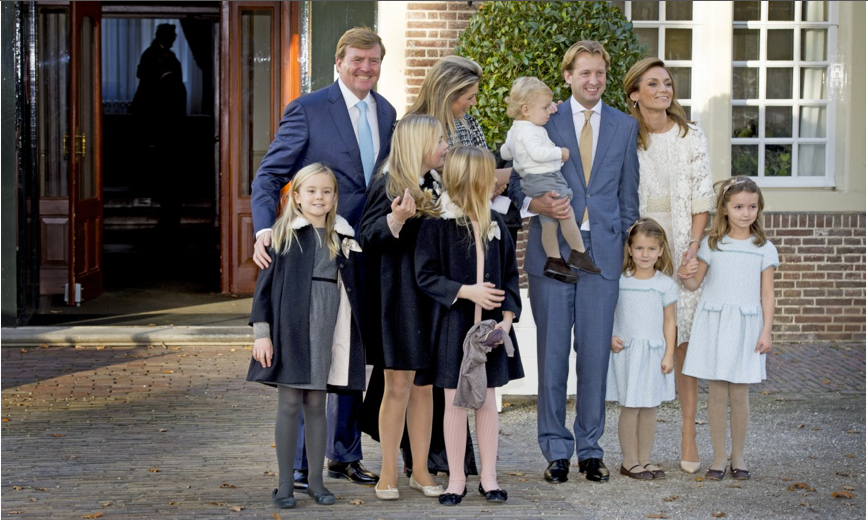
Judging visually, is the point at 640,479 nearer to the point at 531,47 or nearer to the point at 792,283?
the point at 531,47

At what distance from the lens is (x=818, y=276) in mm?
10289

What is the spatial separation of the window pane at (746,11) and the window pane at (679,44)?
0.45 meters

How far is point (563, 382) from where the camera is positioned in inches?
236

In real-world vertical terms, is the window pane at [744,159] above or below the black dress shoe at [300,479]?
above

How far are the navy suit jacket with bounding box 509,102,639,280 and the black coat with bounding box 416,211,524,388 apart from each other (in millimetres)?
571

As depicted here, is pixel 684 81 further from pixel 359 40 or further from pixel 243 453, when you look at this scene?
pixel 243 453

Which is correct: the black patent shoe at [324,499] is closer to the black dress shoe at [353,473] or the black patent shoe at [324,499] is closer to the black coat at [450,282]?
the black dress shoe at [353,473]

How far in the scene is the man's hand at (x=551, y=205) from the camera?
224 inches

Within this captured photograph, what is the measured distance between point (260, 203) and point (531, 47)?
→ 9.82ft

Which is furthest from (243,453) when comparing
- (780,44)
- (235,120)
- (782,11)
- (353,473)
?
(782,11)

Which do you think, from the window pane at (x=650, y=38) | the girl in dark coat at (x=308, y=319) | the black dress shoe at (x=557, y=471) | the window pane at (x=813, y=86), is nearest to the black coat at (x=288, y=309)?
the girl in dark coat at (x=308, y=319)

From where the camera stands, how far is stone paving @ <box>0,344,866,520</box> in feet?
17.8

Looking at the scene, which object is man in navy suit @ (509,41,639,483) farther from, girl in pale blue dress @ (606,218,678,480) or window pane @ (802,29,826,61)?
window pane @ (802,29,826,61)

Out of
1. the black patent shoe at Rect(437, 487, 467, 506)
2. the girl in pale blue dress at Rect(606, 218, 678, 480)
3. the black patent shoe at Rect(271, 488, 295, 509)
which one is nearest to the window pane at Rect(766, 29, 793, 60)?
the girl in pale blue dress at Rect(606, 218, 678, 480)
